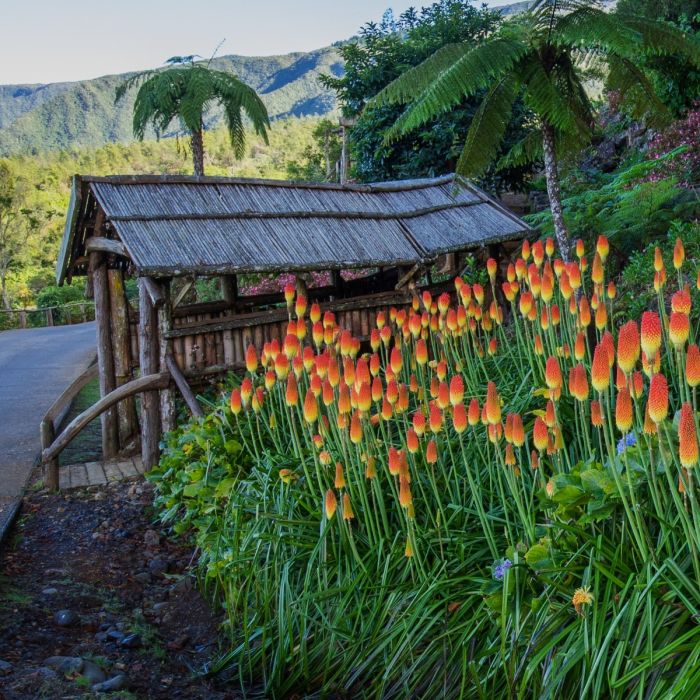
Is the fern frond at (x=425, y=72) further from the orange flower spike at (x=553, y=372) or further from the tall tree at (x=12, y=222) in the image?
the tall tree at (x=12, y=222)

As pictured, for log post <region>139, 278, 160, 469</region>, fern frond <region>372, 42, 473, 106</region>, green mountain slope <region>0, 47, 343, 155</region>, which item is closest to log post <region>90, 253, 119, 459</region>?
log post <region>139, 278, 160, 469</region>

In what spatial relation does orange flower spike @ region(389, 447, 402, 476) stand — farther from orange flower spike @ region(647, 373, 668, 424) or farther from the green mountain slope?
the green mountain slope

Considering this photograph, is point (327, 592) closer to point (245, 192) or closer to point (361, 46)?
point (245, 192)

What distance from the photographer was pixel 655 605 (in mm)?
2682

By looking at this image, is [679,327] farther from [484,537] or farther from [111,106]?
[111,106]

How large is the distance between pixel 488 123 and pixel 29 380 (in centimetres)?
956

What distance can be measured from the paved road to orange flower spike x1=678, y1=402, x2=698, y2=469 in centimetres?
628

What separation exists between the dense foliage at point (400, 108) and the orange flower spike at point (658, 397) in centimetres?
1286

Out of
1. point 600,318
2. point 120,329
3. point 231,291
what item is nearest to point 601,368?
point 600,318

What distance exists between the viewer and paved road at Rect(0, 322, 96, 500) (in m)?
8.16

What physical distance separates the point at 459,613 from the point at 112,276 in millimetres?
6534

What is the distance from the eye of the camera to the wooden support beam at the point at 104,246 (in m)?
7.82

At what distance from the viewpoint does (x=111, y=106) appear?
119 meters

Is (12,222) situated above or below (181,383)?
above
